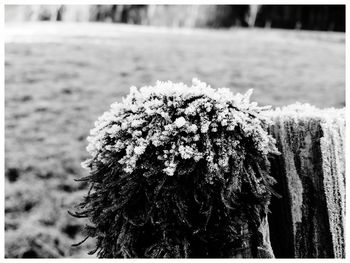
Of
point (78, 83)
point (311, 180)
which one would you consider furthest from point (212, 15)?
point (311, 180)

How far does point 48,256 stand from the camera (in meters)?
3.12

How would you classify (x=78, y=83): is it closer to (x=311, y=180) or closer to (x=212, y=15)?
(x=311, y=180)

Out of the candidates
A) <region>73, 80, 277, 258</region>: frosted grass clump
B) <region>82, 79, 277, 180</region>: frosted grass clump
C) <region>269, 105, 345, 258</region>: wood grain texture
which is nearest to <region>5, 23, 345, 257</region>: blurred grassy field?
<region>73, 80, 277, 258</region>: frosted grass clump

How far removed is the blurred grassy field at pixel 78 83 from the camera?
3.45m

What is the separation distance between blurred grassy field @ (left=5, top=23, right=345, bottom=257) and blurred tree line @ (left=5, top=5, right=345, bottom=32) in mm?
3178

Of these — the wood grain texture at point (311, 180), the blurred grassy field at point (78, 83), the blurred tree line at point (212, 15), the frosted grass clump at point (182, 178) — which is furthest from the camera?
the blurred tree line at point (212, 15)

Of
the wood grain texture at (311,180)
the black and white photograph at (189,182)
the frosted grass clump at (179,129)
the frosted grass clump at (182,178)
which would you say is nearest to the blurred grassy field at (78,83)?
the black and white photograph at (189,182)

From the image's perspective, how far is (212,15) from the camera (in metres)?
15.6

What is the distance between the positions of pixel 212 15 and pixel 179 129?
15.2m

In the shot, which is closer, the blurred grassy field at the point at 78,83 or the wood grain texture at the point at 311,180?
the wood grain texture at the point at 311,180

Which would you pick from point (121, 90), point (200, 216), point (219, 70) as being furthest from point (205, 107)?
point (219, 70)

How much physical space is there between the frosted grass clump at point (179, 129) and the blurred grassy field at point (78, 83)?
2029 millimetres

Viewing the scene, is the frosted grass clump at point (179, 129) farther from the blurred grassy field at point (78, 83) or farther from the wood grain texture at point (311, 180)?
the blurred grassy field at point (78, 83)

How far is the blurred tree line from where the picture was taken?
47.5 feet
